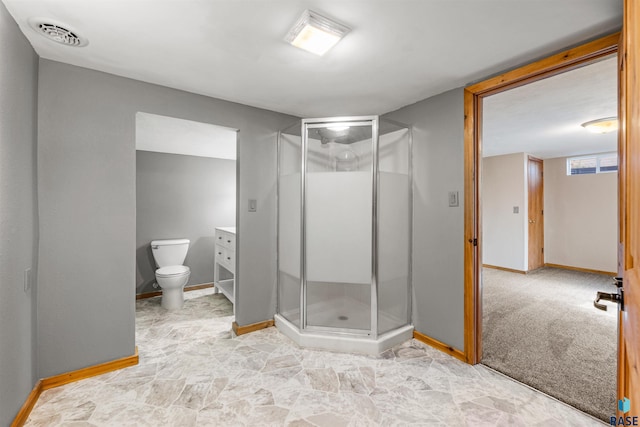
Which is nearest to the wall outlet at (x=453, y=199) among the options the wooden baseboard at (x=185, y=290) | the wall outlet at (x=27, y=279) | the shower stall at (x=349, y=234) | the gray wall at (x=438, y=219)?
the gray wall at (x=438, y=219)

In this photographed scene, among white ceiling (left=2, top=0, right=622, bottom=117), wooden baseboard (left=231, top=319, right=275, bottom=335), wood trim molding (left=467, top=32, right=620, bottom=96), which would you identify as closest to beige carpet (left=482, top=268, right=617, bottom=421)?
wooden baseboard (left=231, top=319, right=275, bottom=335)

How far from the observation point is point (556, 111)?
3.04 meters

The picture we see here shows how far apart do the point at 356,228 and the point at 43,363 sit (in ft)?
8.12

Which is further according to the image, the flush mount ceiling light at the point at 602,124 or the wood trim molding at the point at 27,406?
the flush mount ceiling light at the point at 602,124

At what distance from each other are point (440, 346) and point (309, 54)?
2595 millimetres

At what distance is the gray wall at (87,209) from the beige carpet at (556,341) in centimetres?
303

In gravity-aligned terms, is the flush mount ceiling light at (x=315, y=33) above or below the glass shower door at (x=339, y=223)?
above

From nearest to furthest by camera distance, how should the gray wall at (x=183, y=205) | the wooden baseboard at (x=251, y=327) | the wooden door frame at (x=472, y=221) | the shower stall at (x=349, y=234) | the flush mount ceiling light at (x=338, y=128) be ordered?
1. the wooden door frame at (x=472, y=221)
2. the shower stall at (x=349, y=234)
3. the flush mount ceiling light at (x=338, y=128)
4. the wooden baseboard at (x=251, y=327)
5. the gray wall at (x=183, y=205)

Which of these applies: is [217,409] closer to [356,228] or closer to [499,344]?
[356,228]

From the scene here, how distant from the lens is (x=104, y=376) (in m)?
2.05

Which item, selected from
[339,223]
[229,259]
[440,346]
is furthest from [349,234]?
[229,259]

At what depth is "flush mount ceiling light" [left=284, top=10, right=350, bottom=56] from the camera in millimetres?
1498

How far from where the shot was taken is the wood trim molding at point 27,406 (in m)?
1.56

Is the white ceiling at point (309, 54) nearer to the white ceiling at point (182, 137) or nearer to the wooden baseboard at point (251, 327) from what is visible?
the white ceiling at point (182, 137)
